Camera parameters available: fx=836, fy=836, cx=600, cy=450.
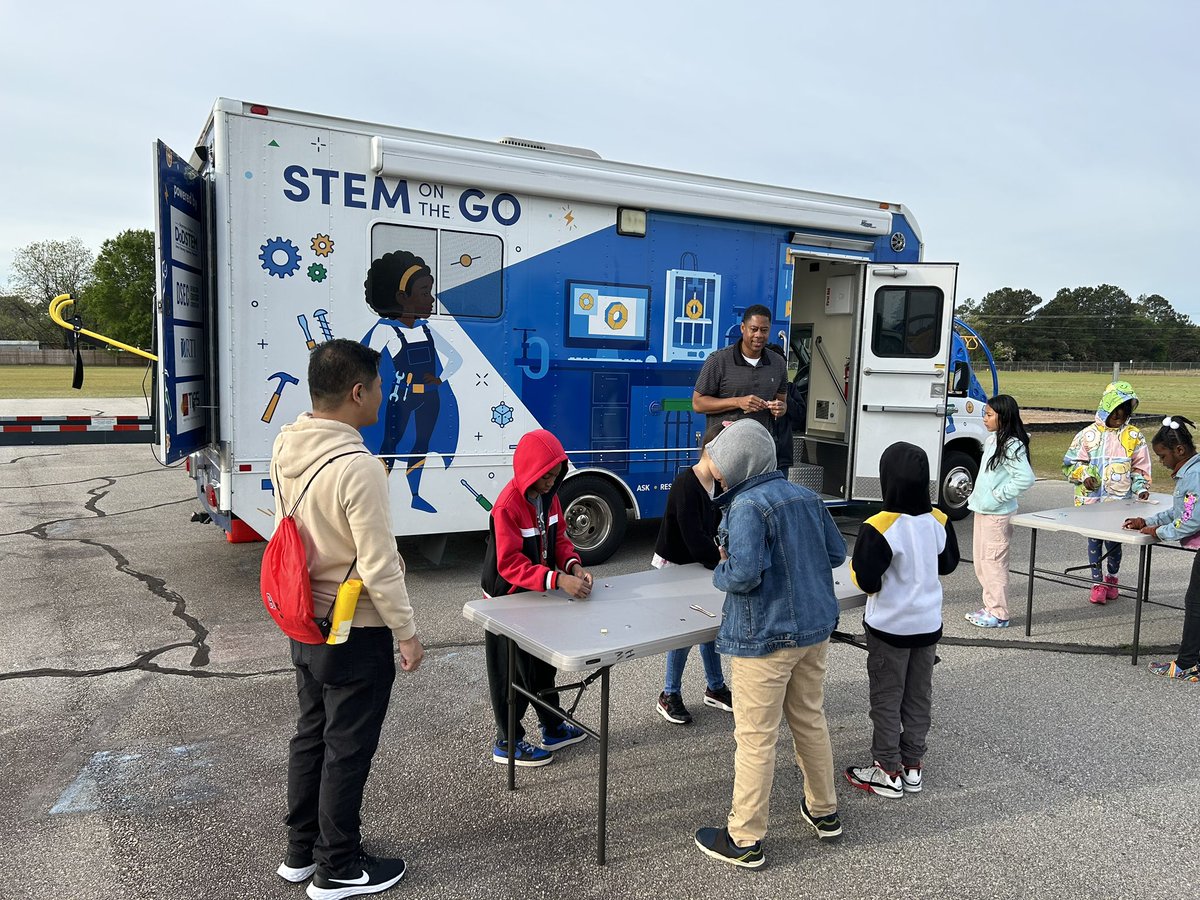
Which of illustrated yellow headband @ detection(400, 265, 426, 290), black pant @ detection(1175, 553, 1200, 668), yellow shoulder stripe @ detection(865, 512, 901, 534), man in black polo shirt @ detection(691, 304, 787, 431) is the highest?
illustrated yellow headband @ detection(400, 265, 426, 290)

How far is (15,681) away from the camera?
14.3 feet

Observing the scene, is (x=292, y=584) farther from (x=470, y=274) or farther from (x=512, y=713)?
(x=470, y=274)

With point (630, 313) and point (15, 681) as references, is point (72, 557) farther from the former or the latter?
point (630, 313)

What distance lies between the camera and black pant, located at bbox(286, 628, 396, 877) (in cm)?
254

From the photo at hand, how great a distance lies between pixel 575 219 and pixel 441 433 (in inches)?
76.2

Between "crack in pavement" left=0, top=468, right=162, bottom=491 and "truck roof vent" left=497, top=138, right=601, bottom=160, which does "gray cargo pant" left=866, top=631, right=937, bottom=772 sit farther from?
"crack in pavement" left=0, top=468, right=162, bottom=491

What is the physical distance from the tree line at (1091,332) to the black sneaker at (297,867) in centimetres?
6335

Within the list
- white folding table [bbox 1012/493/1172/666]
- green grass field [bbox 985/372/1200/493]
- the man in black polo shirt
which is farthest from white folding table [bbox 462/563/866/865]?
green grass field [bbox 985/372/1200/493]

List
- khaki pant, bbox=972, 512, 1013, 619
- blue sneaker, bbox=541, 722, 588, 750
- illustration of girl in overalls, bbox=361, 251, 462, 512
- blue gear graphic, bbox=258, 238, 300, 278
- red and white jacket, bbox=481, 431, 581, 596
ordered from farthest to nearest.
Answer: illustration of girl in overalls, bbox=361, 251, 462, 512 < khaki pant, bbox=972, 512, 1013, 619 < blue gear graphic, bbox=258, 238, 300, 278 < blue sneaker, bbox=541, 722, 588, 750 < red and white jacket, bbox=481, 431, 581, 596

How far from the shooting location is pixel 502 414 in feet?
20.2

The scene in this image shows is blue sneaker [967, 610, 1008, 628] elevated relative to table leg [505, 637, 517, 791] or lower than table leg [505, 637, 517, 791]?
lower

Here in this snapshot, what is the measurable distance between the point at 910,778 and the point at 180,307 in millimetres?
4793

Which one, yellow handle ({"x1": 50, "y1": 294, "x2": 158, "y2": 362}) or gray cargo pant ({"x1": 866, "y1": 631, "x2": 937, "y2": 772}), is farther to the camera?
yellow handle ({"x1": 50, "y1": 294, "x2": 158, "y2": 362})

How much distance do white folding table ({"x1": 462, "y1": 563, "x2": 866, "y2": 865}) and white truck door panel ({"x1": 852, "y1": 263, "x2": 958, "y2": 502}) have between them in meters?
4.52
